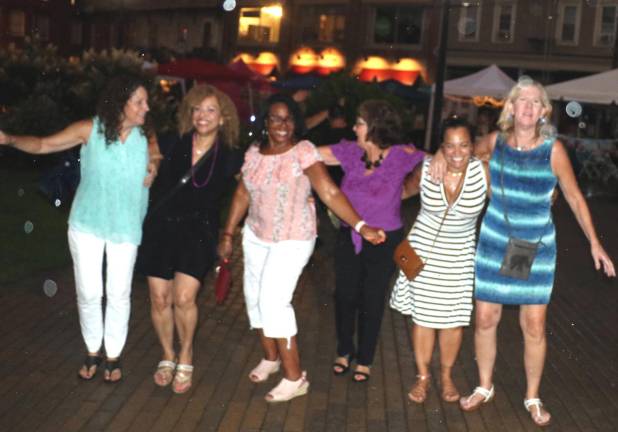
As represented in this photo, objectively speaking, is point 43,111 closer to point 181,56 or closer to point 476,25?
point 476,25

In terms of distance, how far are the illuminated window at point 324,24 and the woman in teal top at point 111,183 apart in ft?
131

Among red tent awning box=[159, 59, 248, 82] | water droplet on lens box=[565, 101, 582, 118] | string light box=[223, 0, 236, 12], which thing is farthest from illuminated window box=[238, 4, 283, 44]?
red tent awning box=[159, 59, 248, 82]

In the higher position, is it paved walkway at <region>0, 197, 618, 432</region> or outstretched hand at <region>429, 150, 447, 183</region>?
outstretched hand at <region>429, 150, 447, 183</region>

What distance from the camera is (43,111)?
57.7 ft

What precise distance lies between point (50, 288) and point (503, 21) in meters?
35.4

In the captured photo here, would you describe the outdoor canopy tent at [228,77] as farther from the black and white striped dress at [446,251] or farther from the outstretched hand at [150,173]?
the black and white striped dress at [446,251]

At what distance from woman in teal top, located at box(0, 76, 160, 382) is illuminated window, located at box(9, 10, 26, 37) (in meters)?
48.5

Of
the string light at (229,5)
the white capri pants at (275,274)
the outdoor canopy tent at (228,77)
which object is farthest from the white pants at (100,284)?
the string light at (229,5)

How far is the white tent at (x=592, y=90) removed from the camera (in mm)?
17641

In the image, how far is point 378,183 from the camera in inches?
230

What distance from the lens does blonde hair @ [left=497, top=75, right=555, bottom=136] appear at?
5.35 m

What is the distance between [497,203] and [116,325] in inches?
95.0

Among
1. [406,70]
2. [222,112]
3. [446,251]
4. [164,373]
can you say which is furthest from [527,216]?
[406,70]

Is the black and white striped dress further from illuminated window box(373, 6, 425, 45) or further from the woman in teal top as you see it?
illuminated window box(373, 6, 425, 45)
